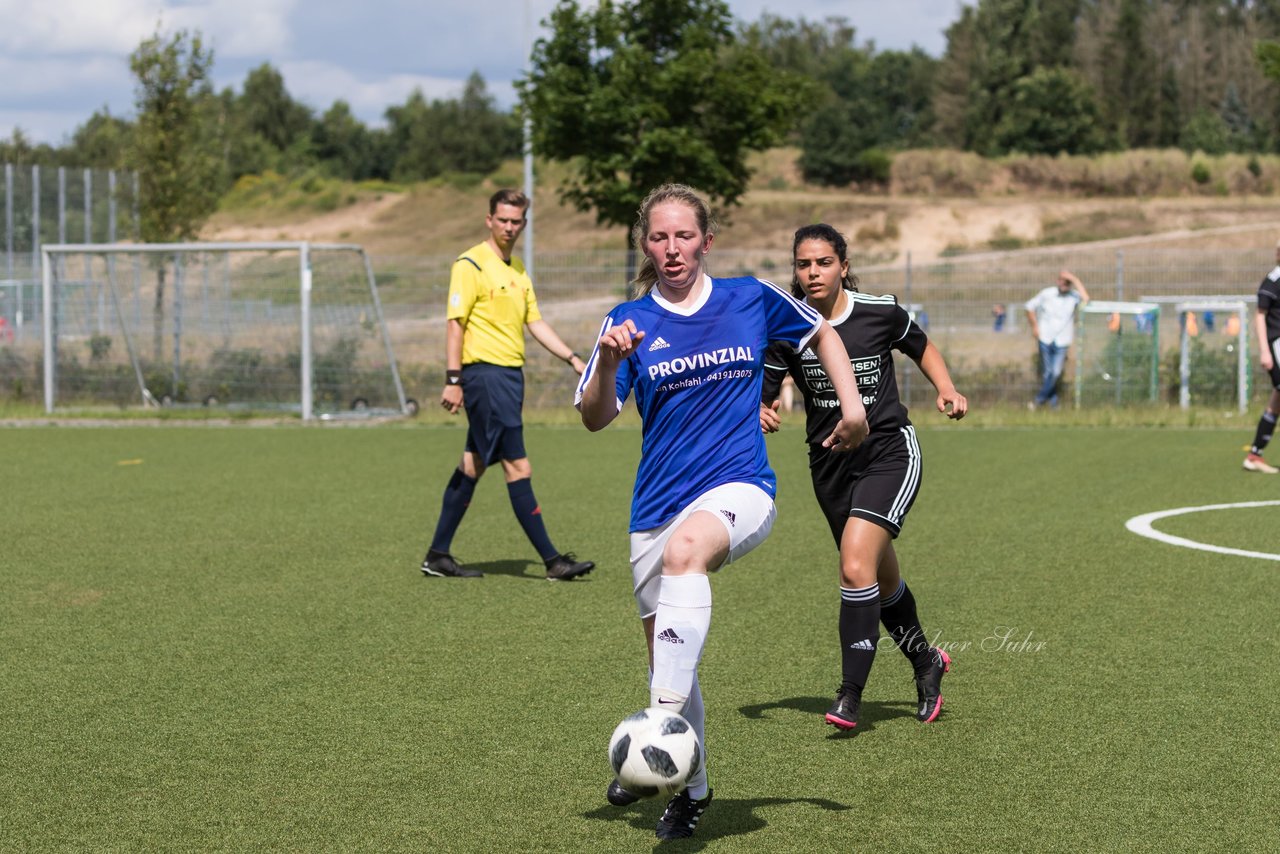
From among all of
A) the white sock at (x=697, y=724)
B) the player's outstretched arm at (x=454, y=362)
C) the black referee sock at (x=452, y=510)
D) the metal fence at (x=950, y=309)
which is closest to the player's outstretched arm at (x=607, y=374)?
the white sock at (x=697, y=724)

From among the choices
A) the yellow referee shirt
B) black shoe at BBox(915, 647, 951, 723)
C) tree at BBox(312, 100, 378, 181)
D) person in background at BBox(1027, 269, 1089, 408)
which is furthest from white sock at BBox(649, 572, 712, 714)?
tree at BBox(312, 100, 378, 181)

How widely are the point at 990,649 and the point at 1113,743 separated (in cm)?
161

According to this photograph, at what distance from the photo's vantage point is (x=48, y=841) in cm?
430

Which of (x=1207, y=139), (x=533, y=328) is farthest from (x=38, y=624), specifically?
(x=1207, y=139)

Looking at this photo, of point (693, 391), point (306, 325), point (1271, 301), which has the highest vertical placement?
point (1271, 301)

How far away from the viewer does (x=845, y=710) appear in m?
5.44

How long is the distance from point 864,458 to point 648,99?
18806 millimetres

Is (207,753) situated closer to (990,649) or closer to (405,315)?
(990,649)

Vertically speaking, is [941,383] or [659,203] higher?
[659,203]

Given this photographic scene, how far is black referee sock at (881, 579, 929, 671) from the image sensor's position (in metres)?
5.91

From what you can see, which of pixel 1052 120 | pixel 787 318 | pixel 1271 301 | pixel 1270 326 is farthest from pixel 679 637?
pixel 1052 120

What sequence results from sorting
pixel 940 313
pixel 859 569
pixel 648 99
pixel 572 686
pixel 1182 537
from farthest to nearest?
pixel 648 99, pixel 940 313, pixel 1182 537, pixel 572 686, pixel 859 569

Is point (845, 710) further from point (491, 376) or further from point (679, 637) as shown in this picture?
point (491, 376)

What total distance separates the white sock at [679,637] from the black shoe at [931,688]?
1765 mm
